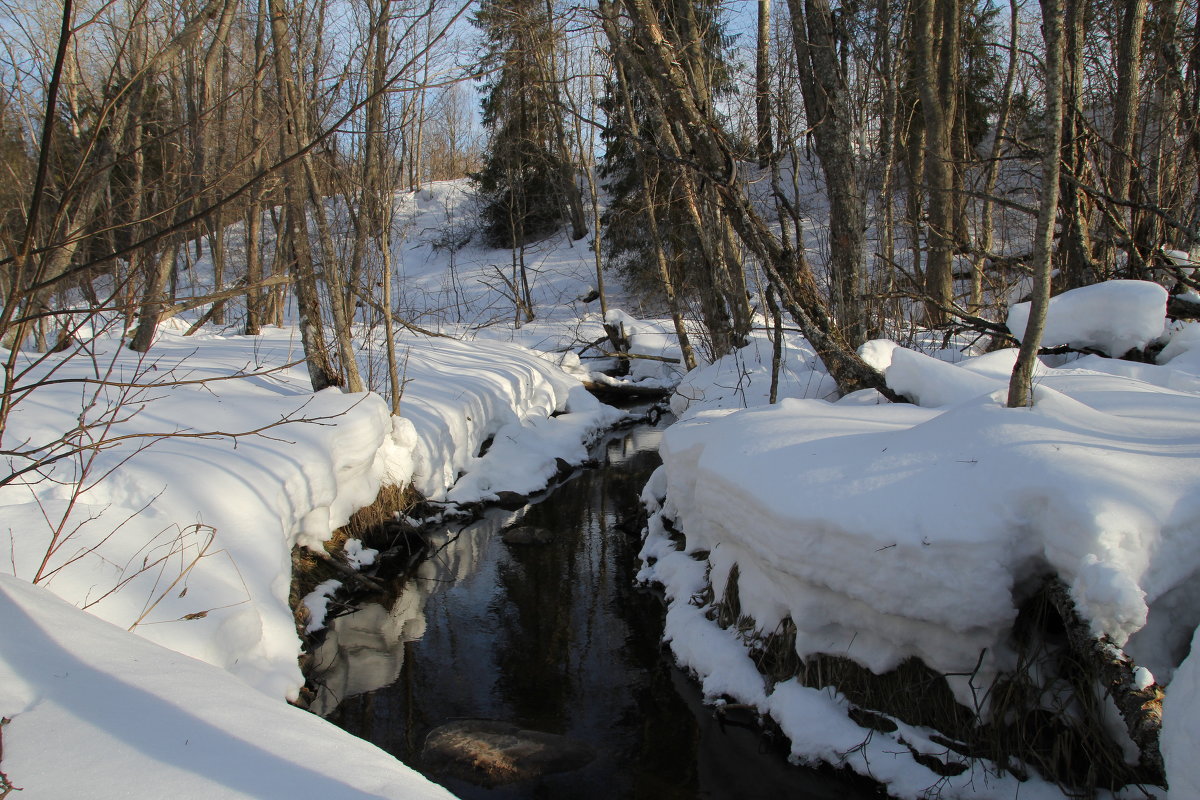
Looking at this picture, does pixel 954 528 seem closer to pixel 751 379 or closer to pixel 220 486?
pixel 220 486

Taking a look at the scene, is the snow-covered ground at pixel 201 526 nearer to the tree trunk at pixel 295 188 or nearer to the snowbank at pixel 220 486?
the snowbank at pixel 220 486

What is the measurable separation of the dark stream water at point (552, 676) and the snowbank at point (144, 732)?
6.92 ft

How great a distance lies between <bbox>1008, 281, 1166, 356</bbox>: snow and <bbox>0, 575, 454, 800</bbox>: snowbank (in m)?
5.74

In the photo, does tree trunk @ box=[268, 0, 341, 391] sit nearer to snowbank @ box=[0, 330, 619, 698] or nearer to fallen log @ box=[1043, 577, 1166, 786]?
snowbank @ box=[0, 330, 619, 698]

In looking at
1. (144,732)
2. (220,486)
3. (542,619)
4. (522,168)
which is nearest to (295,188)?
(220,486)

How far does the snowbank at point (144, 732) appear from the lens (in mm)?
1816

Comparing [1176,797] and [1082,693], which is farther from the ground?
[1176,797]

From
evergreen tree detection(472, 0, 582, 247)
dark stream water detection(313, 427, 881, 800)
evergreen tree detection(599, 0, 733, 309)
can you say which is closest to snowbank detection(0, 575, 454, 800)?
dark stream water detection(313, 427, 881, 800)

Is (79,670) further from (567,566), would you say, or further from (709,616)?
(567,566)

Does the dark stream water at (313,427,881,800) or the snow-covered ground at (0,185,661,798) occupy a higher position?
the snow-covered ground at (0,185,661,798)

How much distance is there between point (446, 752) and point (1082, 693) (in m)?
3.17

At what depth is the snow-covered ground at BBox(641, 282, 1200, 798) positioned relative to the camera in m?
3.19

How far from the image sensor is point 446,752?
4281 millimetres

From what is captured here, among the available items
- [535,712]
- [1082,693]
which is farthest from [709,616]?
[1082,693]
